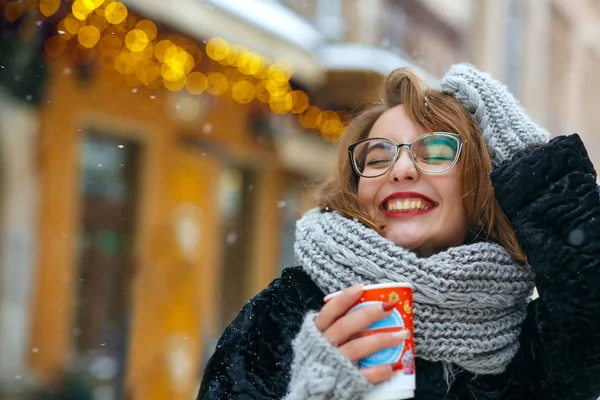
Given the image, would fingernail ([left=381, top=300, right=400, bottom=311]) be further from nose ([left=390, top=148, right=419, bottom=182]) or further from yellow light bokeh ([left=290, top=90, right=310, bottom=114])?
yellow light bokeh ([left=290, top=90, right=310, bottom=114])

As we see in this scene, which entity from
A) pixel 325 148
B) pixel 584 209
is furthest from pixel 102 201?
pixel 584 209

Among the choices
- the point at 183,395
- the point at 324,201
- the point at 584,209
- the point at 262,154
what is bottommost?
the point at 183,395

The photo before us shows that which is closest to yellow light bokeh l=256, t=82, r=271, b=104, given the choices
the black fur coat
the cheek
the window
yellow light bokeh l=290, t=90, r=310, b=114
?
yellow light bokeh l=290, t=90, r=310, b=114

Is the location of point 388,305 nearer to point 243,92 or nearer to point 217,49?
point 217,49

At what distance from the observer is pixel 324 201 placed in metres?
2.02

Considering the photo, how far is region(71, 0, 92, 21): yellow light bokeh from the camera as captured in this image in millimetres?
4902

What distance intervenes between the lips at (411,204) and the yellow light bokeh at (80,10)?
384 cm

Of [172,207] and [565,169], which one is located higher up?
[565,169]

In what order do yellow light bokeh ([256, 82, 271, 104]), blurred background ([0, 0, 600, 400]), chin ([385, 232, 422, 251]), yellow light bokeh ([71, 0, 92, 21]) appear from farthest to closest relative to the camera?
yellow light bokeh ([256, 82, 271, 104]) → blurred background ([0, 0, 600, 400]) → yellow light bokeh ([71, 0, 92, 21]) → chin ([385, 232, 422, 251])

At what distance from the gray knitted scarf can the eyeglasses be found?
Result: 0.18 metres

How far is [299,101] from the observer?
8.07 metres

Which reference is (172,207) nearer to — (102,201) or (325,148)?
(102,201)

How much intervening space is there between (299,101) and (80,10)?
11.3 ft

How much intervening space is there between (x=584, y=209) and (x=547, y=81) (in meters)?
11.8
